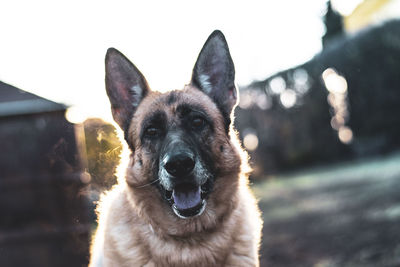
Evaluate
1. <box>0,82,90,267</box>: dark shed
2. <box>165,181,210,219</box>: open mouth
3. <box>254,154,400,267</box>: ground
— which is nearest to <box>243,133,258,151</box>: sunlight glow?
<box>254,154,400,267</box>: ground

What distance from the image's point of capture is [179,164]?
2807 millimetres

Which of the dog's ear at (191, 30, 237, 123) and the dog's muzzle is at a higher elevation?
the dog's ear at (191, 30, 237, 123)

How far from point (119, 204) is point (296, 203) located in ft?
21.2

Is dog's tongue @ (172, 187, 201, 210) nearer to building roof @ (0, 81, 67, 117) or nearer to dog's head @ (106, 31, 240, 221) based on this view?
dog's head @ (106, 31, 240, 221)

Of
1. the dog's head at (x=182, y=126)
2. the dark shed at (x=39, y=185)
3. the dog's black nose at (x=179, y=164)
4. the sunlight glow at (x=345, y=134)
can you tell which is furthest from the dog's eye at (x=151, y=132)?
the sunlight glow at (x=345, y=134)

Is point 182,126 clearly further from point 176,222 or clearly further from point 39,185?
point 39,185

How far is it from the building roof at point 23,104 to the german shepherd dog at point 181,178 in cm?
135

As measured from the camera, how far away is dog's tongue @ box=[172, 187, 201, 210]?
114 inches

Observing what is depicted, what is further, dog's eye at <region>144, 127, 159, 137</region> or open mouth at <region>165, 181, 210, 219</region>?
dog's eye at <region>144, 127, 159, 137</region>

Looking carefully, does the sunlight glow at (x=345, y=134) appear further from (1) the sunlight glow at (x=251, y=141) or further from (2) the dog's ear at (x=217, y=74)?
(2) the dog's ear at (x=217, y=74)

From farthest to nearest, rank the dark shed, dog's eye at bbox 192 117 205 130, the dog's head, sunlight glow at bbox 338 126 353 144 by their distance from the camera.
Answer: sunlight glow at bbox 338 126 353 144
the dark shed
dog's eye at bbox 192 117 205 130
the dog's head

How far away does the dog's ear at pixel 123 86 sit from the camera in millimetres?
3164

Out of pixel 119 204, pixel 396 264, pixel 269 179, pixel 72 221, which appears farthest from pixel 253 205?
pixel 269 179

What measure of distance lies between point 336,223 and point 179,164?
Result: 4.35 meters
